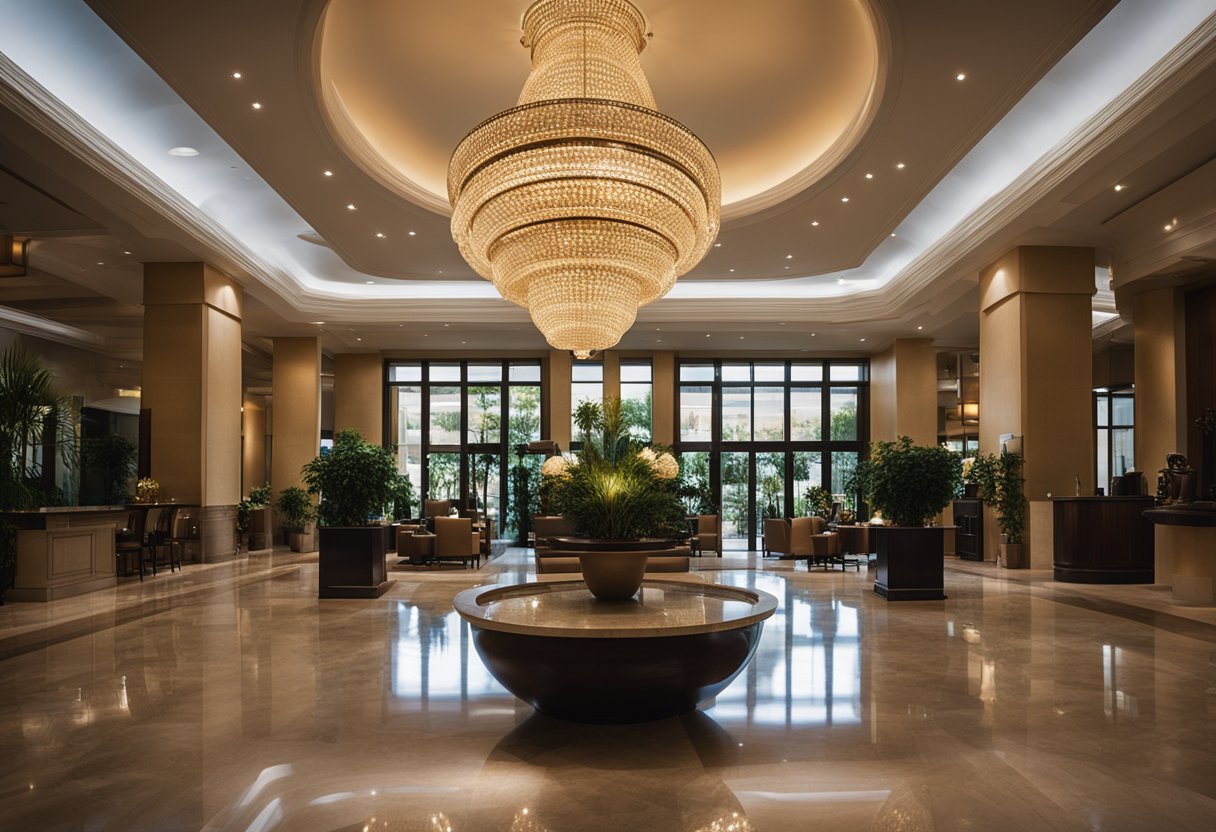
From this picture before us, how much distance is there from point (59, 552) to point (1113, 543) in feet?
44.4

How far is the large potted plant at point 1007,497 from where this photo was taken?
12352mm

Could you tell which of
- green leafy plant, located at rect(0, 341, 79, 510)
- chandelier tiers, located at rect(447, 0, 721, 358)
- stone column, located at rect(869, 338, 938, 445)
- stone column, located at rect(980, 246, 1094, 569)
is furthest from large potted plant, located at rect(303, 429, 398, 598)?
stone column, located at rect(869, 338, 938, 445)

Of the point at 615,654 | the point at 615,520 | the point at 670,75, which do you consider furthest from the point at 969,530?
the point at 615,654

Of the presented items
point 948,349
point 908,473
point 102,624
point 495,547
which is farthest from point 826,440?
point 102,624

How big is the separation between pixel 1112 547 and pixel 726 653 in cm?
922

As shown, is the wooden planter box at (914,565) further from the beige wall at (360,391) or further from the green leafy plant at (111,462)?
the green leafy plant at (111,462)

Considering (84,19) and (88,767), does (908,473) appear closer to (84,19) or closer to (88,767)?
(88,767)

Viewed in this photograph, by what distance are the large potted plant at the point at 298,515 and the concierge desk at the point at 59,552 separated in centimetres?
677

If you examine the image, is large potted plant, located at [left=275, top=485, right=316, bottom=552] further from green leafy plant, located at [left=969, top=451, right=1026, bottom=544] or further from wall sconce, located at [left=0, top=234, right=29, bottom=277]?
green leafy plant, located at [left=969, top=451, right=1026, bottom=544]

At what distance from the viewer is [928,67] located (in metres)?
7.40

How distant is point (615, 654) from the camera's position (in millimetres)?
3984

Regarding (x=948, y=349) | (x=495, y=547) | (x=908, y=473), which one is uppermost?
(x=948, y=349)

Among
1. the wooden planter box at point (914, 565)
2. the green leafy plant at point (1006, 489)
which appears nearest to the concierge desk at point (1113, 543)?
the green leafy plant at point (1006, 489)

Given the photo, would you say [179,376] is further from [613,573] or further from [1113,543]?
[1113,543]
